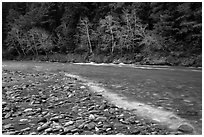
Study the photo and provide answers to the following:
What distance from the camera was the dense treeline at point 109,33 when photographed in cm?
2102

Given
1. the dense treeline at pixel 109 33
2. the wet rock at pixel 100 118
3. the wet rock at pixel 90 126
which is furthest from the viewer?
the dense treeline at pixel 109 33

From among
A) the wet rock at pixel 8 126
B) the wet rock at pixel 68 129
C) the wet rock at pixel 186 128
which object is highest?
the wet rock at pixel 68 129

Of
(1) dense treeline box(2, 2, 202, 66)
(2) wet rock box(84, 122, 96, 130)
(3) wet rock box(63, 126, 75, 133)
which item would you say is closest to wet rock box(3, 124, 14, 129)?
(3) wet rock box(63, 126, 75, 133)

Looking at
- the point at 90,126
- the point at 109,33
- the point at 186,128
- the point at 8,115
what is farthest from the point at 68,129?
the point at 109,33

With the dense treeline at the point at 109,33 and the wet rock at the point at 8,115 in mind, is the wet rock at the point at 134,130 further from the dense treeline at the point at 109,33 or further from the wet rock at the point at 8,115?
the dense treeline at the point at 109,33

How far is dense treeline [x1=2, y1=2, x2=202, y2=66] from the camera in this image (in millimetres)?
21016

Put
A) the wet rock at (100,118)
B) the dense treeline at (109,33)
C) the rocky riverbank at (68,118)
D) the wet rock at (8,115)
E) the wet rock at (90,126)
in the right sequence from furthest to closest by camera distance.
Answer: the dense treeline at (109,33) → the wet rock at (8,115) → the wet rock at (100,118) → the wet rock at (90,126) → the rocky riverbank at (68,118)

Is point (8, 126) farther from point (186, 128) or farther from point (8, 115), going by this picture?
point (186, 128)

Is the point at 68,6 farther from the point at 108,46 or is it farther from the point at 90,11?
the point at 108,46

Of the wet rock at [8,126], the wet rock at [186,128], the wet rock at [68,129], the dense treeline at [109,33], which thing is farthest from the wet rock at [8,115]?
the dense treeline at [109,33]

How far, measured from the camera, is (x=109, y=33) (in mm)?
29250

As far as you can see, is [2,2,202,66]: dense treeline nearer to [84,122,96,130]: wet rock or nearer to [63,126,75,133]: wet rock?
[84,122,96,130]: wet rock

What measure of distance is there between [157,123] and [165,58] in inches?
675

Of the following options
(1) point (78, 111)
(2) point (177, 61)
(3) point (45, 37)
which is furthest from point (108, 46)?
(1) point (78, 111)
